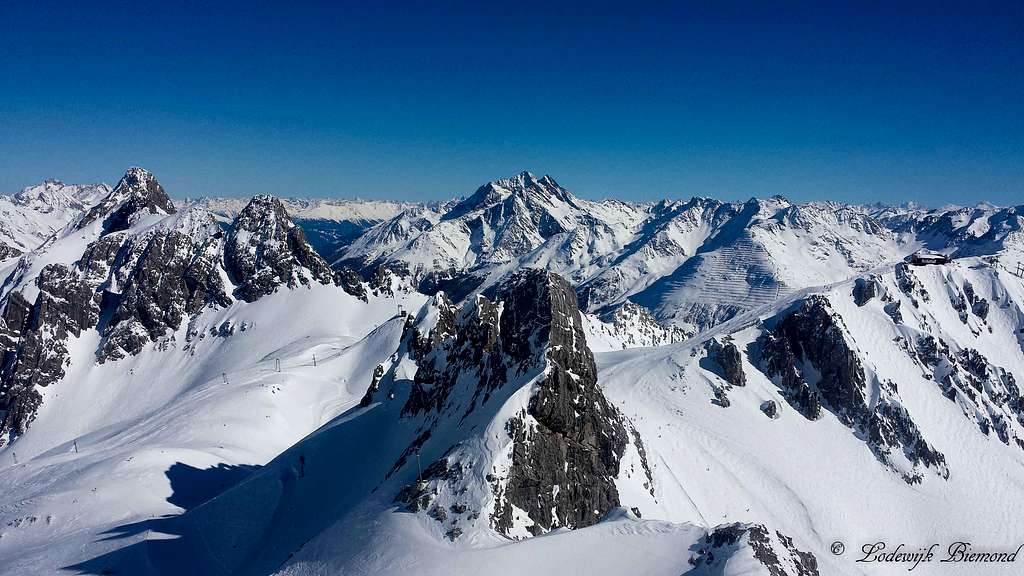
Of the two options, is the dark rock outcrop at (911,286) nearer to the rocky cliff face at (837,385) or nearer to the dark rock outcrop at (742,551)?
the rocky cliff face at (837,385)

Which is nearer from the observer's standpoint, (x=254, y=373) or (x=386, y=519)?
(x=386, y=519)

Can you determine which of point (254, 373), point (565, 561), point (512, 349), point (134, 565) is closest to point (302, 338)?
point (254, 373)

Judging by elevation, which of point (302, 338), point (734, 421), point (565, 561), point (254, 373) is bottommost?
point (734, 421)

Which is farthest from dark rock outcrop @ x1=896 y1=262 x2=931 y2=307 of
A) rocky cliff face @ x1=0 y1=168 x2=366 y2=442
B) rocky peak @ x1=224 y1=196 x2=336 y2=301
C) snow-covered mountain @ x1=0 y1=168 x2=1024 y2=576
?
rocky peak @ x1=224 y1=196 x2=336 y2=301

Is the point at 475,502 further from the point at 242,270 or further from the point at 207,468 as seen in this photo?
the point at 242,270

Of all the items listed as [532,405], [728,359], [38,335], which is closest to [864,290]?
[728,359]

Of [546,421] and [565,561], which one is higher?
[546,421]

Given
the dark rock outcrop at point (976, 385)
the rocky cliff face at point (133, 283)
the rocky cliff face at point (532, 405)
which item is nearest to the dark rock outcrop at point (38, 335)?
the rocky cliff face at point (133, 283)
